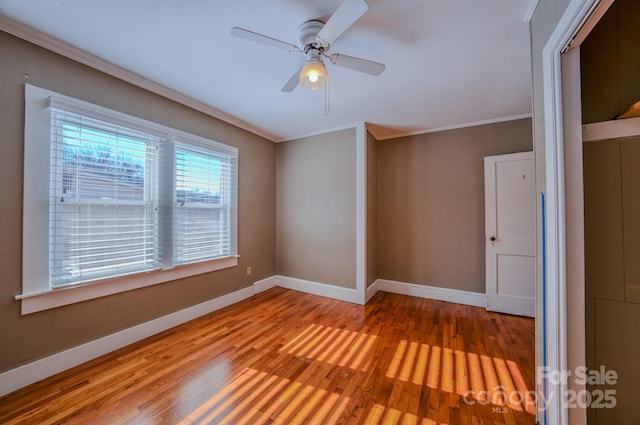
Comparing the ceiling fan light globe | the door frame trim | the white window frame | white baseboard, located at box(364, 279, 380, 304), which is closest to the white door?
white baseboard, located at box(364, 279, 380, 304)

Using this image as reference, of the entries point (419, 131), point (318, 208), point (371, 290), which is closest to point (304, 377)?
point (371, 290)

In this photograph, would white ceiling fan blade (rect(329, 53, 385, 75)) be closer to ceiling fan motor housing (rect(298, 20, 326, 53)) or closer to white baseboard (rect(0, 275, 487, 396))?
ceiling fan motor housing (rect(298, 20, 326, 53))

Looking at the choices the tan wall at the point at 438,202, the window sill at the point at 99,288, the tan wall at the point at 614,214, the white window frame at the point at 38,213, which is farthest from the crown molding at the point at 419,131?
the white window frame at the point at 38,213

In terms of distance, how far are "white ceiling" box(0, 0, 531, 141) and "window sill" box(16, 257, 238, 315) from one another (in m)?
1.94

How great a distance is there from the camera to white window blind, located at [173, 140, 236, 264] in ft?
8.85

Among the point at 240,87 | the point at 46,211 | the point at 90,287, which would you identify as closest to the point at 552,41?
the point at 240,87

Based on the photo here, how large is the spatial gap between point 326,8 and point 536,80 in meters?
1.36

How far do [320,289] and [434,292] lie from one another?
5.58 feet

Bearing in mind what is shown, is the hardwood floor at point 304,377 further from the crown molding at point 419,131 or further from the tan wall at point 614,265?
the crown molding at point 419,131

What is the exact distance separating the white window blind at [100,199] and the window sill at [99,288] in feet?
0.21

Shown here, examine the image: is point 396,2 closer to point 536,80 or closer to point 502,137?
point 536,80

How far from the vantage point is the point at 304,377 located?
6.04 ft

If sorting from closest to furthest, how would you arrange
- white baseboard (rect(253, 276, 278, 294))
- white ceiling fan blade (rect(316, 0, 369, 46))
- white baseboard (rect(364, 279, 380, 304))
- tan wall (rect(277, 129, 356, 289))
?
white ceiling fan blade (rect(316, 0, 369, 46)), white baseboard (rect(364, 279, 380, 304)), tan wall (rect(277, 129, 356, 289)), white baseboard (rect(253, 276, 278, 294))

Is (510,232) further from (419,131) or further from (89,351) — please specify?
(89,351)
